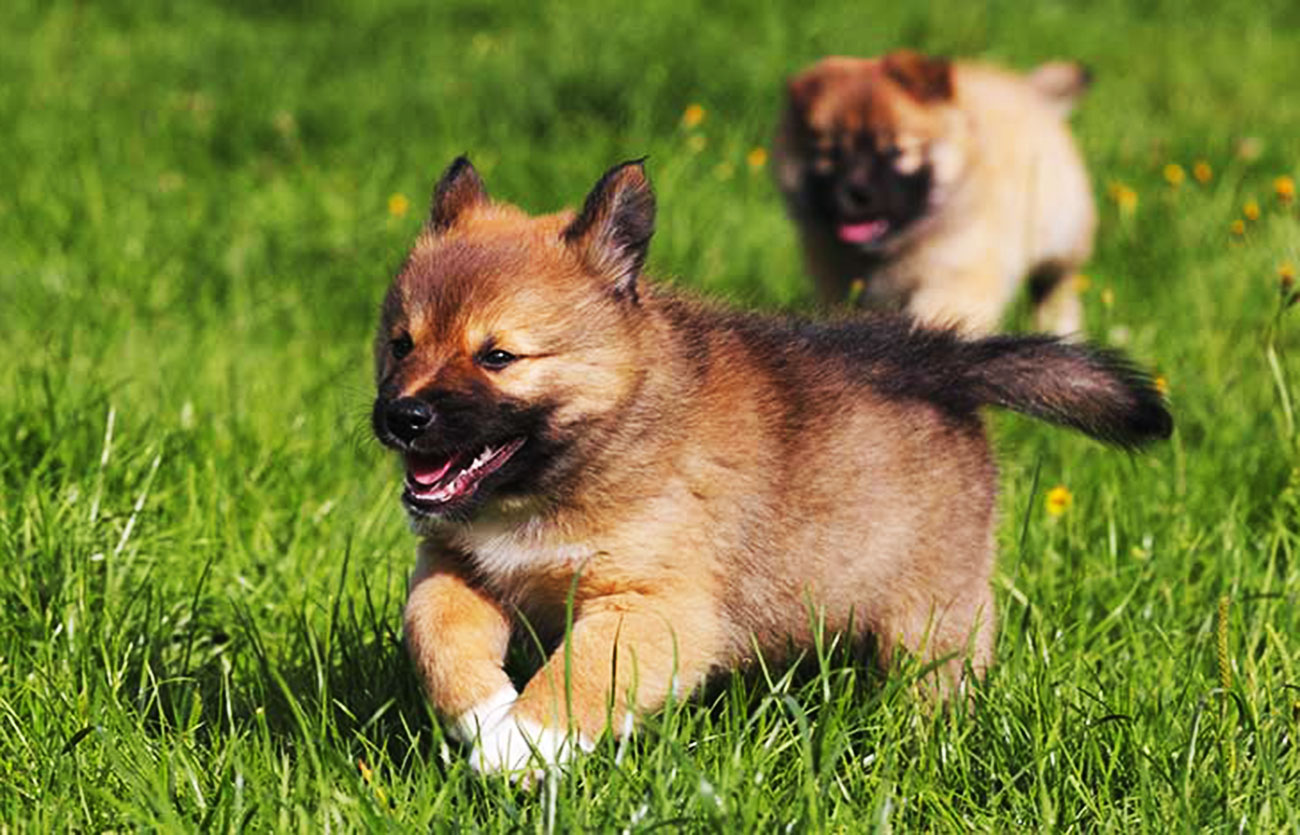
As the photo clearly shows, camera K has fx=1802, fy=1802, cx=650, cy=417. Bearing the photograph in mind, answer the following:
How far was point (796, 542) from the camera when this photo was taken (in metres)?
2.93

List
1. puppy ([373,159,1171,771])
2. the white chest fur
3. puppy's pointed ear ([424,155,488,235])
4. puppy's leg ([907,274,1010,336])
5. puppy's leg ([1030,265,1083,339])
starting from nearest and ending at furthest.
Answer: puppy ([373,159,1171,771])
the white chest fur
puppy's pointed ear ([424,155,488,235])
puppy's leg ([907,274,1010,336])
puppy's leg ([1030,265,1083,339])

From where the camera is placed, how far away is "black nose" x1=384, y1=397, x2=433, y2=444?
2.60 metres

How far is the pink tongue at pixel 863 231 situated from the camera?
585cm

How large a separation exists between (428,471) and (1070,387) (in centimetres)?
118

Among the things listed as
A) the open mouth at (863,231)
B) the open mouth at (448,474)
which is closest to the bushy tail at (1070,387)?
the open mouth at (448,474)

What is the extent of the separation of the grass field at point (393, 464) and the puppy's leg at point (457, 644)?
0.08 metres

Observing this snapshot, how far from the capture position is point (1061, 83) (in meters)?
6.70

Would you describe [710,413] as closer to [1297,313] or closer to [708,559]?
[708,559]

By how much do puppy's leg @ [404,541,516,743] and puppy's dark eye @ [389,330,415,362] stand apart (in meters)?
0.31

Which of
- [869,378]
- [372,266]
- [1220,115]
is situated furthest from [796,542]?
[1220,115]

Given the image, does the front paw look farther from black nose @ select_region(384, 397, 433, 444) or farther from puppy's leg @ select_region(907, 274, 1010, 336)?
puppy's leg @ select_region(907, 274, 1010, 336)

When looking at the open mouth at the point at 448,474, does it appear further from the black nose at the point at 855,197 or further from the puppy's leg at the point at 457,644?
the black nose at the point at 855,197

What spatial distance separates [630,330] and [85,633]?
105 cm

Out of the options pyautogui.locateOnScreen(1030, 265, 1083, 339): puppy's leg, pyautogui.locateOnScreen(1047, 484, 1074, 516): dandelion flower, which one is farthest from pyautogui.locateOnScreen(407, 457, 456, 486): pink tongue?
pyautogui.locateOnScreen(1030, 265, 1083, 339): puppy's leg
